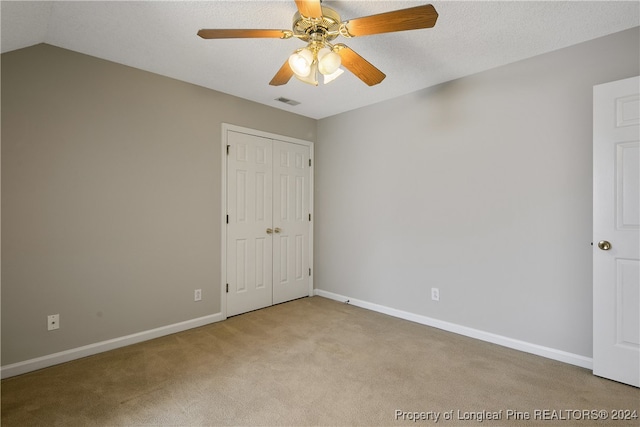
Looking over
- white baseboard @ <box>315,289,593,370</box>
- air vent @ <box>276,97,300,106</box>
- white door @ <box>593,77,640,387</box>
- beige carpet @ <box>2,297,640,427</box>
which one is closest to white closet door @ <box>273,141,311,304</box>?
air vent @ <box>276,97,300,106</box>

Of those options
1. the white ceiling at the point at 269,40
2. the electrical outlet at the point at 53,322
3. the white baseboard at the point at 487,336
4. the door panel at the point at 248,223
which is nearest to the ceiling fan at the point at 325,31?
the white ceiling at the point at 269,40

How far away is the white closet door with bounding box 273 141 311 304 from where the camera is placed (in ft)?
13.2

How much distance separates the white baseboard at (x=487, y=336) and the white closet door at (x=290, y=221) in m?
0.77

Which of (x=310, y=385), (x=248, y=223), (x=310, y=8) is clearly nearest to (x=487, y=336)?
(x=310, y=385)

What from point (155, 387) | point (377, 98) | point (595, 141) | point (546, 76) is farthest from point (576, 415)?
point (377, 98)

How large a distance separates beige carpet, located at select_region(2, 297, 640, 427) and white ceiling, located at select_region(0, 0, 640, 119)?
2348 mm

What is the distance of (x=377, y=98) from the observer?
3641mm

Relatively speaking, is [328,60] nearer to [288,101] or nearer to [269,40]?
[269,40]

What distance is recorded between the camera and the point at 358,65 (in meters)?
2.08

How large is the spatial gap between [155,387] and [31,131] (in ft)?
6.89

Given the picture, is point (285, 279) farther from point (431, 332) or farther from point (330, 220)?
point (431, 332)

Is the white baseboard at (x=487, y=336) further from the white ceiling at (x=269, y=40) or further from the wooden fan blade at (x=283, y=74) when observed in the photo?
the wooden fan blade at (x=283, y=74)

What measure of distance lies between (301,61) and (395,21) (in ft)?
1.82

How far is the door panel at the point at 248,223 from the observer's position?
3568 millimetres
